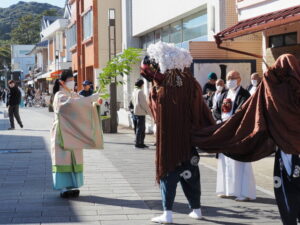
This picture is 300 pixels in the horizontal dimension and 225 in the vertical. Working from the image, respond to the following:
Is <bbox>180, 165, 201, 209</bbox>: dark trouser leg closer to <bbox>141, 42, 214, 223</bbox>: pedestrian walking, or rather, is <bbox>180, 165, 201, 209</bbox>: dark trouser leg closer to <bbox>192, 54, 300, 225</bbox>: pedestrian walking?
<bbox>141, 42, 214, 223</bbox>: pedestrian walking

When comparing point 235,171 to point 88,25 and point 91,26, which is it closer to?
point 91,26

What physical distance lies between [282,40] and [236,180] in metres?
5.48

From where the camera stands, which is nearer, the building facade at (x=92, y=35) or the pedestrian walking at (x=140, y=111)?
the pedestrian walking at (x=140, y=111)

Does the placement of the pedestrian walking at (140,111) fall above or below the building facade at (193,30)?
below

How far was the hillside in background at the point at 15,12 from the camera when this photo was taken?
15488 cm

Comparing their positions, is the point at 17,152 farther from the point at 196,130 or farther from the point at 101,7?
the point at 101,7

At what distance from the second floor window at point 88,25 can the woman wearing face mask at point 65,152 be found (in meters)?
23.1

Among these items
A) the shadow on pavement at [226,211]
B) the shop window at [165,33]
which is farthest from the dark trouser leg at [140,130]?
the shop window at [165,33]

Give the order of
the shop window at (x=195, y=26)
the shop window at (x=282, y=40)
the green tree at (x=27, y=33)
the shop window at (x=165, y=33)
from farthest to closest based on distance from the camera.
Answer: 1. the green tree at (x=27, y=33)
2. the shop window at (x=165, y=33)
3. the shop window at (x=195, y=26)
4. the shop window at (x=282, y=40)

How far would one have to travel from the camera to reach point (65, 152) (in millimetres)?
7867

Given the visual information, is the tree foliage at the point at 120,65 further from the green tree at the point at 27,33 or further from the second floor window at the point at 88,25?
the green tree at the point at 27,33

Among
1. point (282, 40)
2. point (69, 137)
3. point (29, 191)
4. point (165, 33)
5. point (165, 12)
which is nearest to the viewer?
point (69, 137)

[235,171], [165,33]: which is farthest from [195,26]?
[235,171]

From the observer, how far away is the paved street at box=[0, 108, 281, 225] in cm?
658
